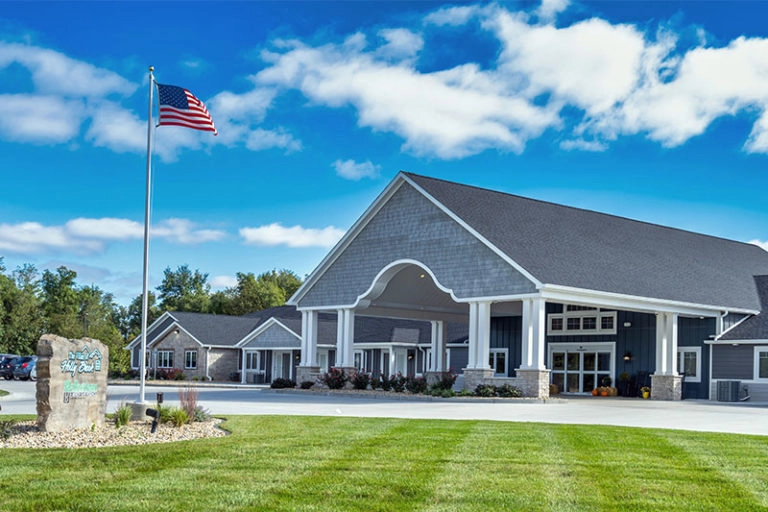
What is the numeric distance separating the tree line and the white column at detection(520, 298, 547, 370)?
32.6 m

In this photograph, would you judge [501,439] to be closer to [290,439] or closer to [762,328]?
[290,439]

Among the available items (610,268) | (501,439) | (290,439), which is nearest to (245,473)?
(290,439)

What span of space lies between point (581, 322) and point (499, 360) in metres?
5.01

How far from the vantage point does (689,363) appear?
36531 millimetres

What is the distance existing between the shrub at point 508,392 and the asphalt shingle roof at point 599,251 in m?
3.68

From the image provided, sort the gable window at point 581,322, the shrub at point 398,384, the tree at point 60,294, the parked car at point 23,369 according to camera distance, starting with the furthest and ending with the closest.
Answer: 1. the tree at point 60,294
2. the parked car at point 23,369
3. the gable window at point 581,322
4. the shrub at point 398,384

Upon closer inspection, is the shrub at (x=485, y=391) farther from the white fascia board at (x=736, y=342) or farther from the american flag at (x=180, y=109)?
the american flag at (x=180, y=109)

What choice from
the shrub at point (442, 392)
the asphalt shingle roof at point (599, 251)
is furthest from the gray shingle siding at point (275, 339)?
the shrub at point (442, 392)

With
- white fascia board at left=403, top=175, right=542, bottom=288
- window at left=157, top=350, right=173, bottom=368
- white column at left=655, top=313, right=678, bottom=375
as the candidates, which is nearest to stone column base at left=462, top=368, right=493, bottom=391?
white fascia board at left=403, top=175, right=542, bottom=288

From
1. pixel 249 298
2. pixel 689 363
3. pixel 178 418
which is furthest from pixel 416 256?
pixel 249 298

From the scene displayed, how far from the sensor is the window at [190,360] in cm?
6008

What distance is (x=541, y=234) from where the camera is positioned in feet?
116

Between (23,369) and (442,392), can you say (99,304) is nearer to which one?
(23,369)

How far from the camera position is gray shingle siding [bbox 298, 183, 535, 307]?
1265 inches
